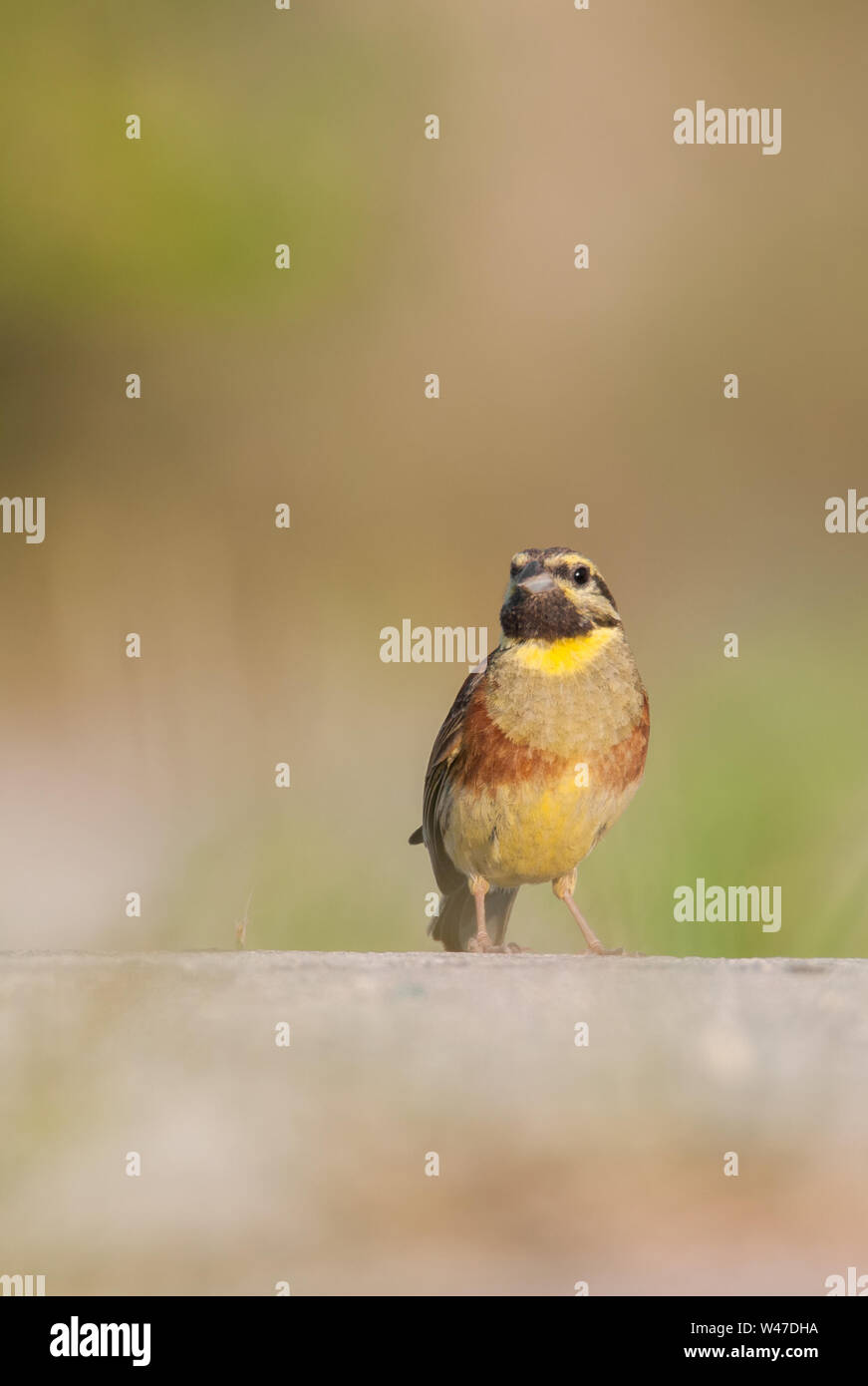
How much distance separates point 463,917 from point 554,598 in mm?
736

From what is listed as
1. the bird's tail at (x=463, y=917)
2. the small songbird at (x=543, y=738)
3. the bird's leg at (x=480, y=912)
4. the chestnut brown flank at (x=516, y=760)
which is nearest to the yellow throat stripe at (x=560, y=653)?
the small songbird at (x=543, y=738)

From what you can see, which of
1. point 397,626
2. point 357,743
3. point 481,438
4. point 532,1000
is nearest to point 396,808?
point 357,743

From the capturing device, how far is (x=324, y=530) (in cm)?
493

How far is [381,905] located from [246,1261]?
163cm

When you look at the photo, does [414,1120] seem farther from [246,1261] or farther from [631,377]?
[631,377]

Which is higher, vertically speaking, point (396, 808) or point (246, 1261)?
point (396, 808)

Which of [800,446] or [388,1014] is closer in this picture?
[388,1014]

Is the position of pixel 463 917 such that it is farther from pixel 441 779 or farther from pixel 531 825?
pixel 531 825

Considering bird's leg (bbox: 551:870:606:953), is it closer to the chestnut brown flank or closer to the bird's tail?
the bird's tail

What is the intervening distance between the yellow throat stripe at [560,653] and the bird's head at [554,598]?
10 millimetres

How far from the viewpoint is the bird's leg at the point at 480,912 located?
3.14m

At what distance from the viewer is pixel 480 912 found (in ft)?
10.4

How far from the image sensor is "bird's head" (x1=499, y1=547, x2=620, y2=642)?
2967mm

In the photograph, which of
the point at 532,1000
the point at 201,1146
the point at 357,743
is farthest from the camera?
the point at 357,743
